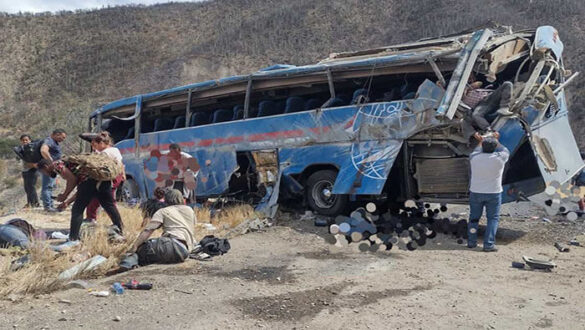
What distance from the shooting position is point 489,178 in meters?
6.89

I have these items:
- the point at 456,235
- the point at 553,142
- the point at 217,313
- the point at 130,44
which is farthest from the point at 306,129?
the point at 130,44

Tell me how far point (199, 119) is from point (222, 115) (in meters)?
0.65

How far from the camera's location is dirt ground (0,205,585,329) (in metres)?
4.29

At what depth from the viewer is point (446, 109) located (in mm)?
7219

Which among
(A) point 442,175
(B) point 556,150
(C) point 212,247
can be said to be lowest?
(C) point 212,247

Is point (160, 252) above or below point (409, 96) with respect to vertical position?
below

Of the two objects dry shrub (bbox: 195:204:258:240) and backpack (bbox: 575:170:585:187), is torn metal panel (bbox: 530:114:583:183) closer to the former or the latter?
backpack (bbox: 575:170:585:187)

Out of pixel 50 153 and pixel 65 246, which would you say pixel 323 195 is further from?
pixel 50 153

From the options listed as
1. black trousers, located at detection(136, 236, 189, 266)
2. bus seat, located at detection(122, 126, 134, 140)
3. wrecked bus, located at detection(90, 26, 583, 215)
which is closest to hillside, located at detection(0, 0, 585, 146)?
bus seat, located at detection(122, 126, 134, 140)

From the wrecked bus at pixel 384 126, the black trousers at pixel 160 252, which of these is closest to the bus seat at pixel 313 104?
the wrecked bus at pixel 384 126

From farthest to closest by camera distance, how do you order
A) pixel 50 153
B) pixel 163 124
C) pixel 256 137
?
pixel 163 124, pixel 50 153, pixel 256 137

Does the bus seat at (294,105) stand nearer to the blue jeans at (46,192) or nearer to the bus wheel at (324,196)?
the bus wheel at (324,196)

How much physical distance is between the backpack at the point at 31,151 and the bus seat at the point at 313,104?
5089mm

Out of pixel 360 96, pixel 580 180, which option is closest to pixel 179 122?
pixel 360 96
